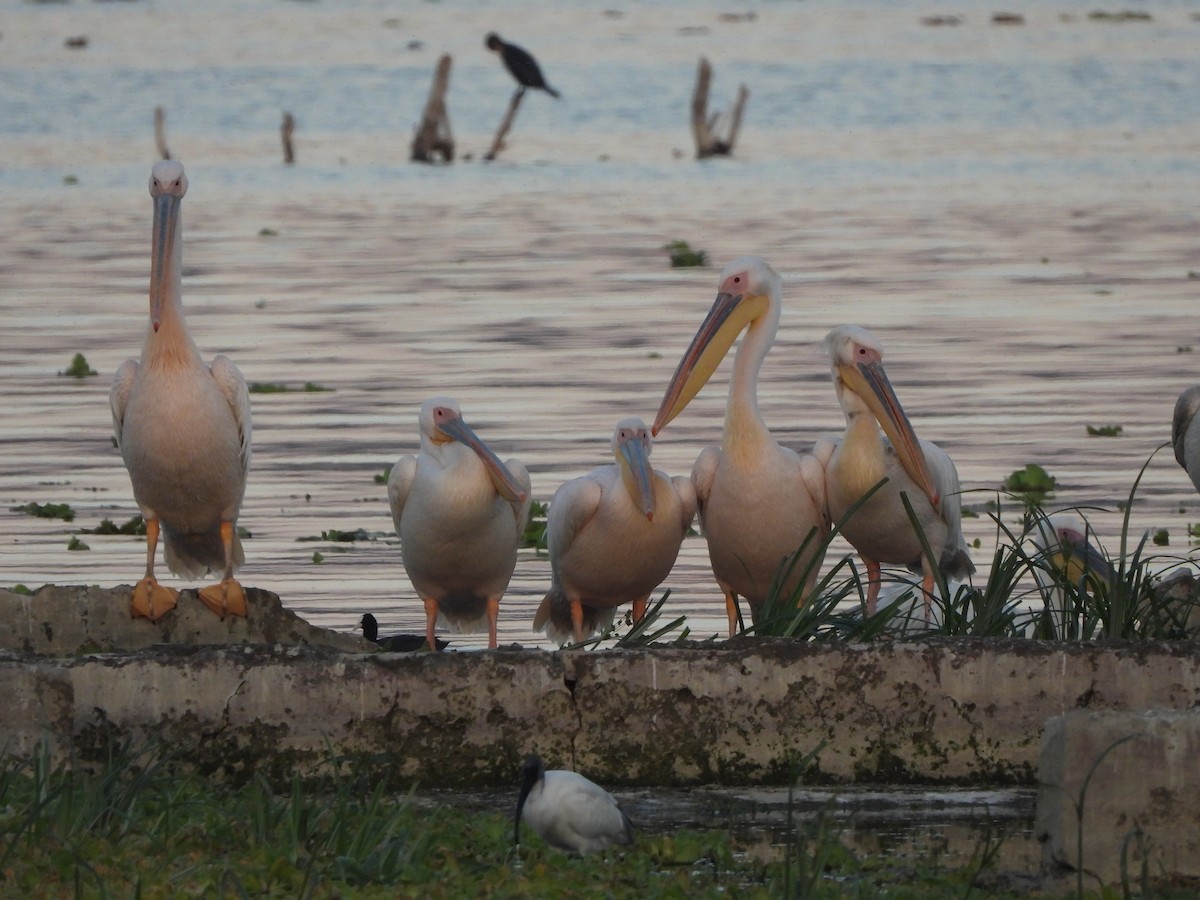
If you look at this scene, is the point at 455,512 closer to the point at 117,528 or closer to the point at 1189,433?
the point at 1189,433

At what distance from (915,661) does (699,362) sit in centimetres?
252

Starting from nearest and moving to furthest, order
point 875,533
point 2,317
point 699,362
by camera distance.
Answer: point 875,533
point 699,362
point 2,317

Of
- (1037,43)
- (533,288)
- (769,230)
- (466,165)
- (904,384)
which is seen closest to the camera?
(904,384)

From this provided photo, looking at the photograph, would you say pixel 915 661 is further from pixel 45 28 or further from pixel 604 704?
pixel 45 28

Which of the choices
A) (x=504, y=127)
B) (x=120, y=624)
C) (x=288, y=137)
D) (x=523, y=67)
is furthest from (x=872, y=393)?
(x=504, y=127)

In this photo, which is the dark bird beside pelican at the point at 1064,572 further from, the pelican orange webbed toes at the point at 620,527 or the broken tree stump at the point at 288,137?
the broken tree stump at the point at 288,137

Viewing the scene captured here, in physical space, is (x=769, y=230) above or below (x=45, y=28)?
below

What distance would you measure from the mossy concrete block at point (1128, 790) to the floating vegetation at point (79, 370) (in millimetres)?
10187

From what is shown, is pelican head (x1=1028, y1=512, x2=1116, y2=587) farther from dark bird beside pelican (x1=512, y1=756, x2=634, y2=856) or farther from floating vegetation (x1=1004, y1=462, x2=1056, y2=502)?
dark bird beside pelican (x1=512, y1=756, x2=634, y2=856)

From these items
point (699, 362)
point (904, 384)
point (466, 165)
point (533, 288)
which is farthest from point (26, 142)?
point (699, 362)

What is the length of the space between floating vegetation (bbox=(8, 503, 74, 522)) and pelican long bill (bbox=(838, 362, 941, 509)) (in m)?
3.71

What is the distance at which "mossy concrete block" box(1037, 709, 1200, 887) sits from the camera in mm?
5090

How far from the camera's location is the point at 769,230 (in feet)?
81.1

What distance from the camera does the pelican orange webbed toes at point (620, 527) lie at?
25.3 ft
